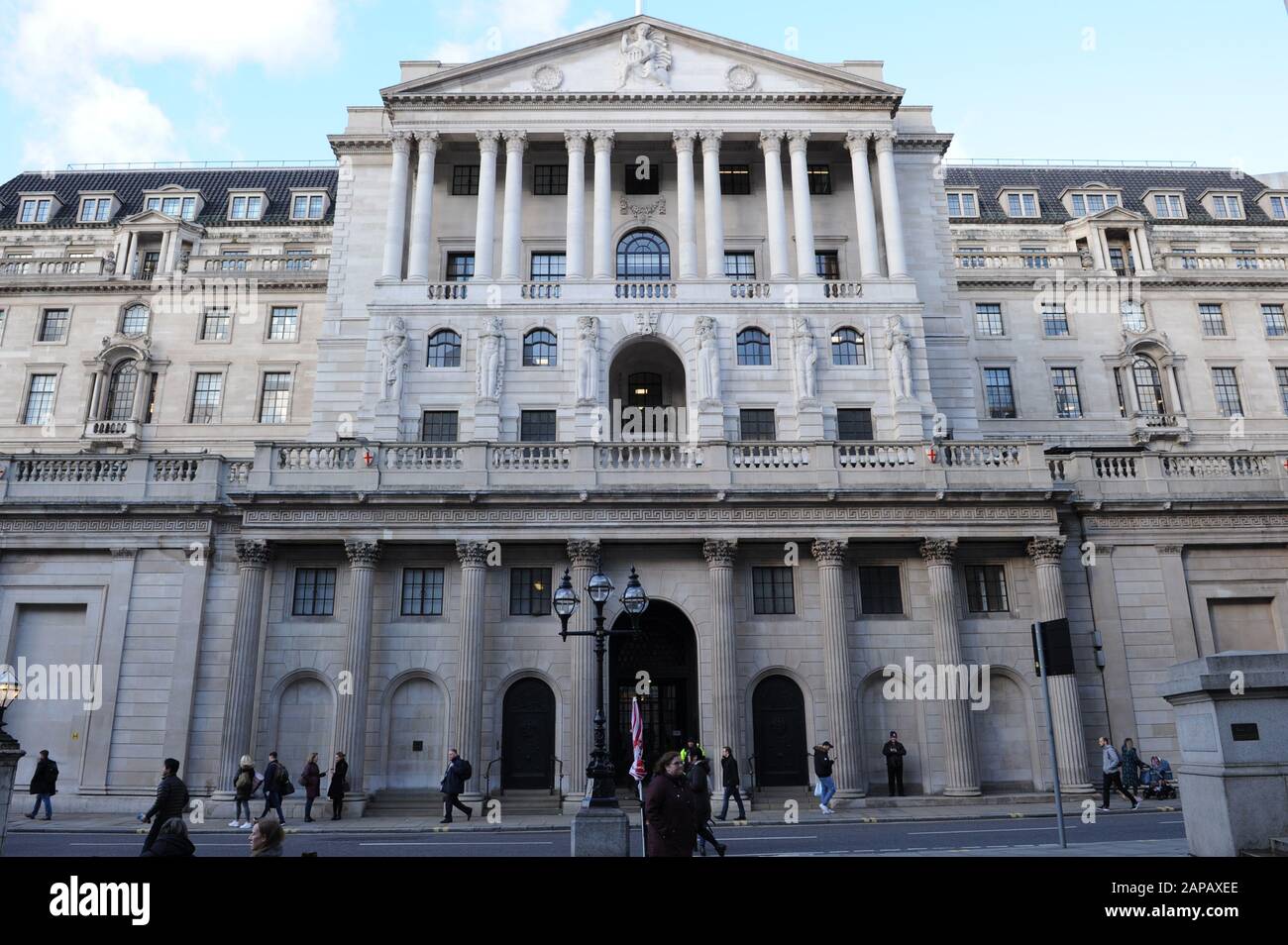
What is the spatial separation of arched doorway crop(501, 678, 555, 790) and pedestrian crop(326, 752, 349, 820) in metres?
5.05

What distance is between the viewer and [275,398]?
50.3m

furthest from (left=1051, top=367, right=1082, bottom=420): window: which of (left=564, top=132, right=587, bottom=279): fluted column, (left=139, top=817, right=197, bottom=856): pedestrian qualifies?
(left=139, top=817, right=197, bottom=856): pedestrian

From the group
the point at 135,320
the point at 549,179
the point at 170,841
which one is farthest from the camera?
the point at 135,320

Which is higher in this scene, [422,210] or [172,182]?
[172,182]

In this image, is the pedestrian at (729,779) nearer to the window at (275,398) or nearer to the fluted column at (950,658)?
the fluted column at (950,658)

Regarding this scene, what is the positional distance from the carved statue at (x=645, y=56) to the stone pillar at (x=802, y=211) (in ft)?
21.0

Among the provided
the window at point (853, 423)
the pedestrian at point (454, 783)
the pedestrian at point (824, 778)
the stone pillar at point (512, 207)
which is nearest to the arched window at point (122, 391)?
the stone pillar at point (512, 207)

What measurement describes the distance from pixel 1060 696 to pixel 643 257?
81.1 feet

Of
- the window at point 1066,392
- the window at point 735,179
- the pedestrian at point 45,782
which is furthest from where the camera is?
the window at point 1066,392

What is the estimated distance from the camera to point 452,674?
97.9ft

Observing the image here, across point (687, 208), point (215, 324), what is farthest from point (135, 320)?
point (687, 208)

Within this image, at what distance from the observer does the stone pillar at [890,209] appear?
39.2m

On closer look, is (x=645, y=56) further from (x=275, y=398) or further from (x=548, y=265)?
(x=275, y=398)
